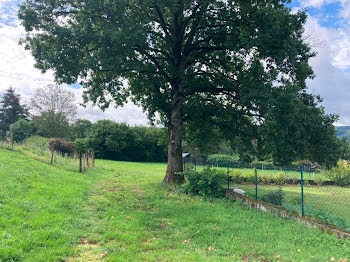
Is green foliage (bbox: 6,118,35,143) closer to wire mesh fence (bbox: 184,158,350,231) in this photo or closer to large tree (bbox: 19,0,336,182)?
large tree (bbox: 19,0,336,182)

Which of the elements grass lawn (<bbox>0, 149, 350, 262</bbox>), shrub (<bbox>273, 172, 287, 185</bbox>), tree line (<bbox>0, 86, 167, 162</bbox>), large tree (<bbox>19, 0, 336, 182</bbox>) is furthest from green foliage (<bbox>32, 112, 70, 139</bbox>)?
shrub (<bbox>273, 172, 287, 185</bbox>)

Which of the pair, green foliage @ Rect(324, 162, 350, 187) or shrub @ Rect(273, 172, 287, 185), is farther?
green foliage @ Rect(324, 162, 350, 187)

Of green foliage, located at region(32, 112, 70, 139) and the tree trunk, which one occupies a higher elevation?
green foliage, located at region(32, 112, 70, 139)

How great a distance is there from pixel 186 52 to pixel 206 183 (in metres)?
6.50

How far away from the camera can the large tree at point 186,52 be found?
386 inches

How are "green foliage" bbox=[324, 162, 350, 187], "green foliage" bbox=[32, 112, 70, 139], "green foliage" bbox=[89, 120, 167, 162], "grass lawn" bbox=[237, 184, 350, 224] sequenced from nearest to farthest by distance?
"grass lawn" bbox=[237, 184, 350, 224], "green foliage" bbox=[324, 162, 350, 187], "green foliage" bbox=[32, 112, 70, 139], "green foliage" bbox=[89, 120, 167, 162]

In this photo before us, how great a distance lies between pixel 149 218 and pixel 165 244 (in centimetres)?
197

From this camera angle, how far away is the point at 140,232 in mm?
5750

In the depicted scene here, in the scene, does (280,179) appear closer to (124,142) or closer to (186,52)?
(186,52)

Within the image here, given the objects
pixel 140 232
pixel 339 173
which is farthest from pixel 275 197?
pixel 339 173

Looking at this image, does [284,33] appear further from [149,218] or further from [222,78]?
[149,218]

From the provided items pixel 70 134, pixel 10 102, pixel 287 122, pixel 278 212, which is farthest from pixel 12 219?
pixel 10 102

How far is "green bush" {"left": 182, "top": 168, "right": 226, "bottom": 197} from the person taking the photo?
10219 mm

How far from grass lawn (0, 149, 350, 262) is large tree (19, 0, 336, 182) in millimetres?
4349
